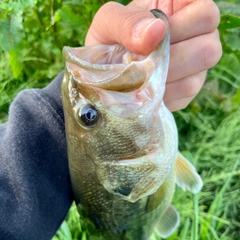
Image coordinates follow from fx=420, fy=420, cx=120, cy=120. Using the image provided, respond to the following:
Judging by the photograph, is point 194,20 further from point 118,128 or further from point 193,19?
point 118,128

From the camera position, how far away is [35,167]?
1453 mm

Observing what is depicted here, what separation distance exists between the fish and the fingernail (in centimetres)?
5

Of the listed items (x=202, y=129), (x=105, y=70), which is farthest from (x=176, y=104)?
(x=202, y=129)

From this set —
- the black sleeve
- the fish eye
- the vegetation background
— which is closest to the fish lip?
the fish eye

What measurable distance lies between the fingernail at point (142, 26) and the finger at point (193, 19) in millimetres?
199

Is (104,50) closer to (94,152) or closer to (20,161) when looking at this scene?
(94,152)

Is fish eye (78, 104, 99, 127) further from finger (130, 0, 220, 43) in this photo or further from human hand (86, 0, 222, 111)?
finger (130, 0, 220, 43)

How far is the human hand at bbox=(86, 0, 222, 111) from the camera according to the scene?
112cm

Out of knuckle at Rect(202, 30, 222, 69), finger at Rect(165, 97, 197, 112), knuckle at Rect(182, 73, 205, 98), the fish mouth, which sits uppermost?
the fish mouth

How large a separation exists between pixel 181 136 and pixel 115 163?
148 centimetres

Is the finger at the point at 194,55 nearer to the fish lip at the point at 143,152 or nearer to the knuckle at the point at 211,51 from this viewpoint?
the knuckle at the point at 211,51

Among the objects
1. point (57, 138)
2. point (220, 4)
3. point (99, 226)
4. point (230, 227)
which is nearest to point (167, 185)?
point (99, 226)

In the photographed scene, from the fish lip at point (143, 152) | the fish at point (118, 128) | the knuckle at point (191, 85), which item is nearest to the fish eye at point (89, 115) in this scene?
the fish at point (118, 128)

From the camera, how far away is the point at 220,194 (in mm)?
2381
